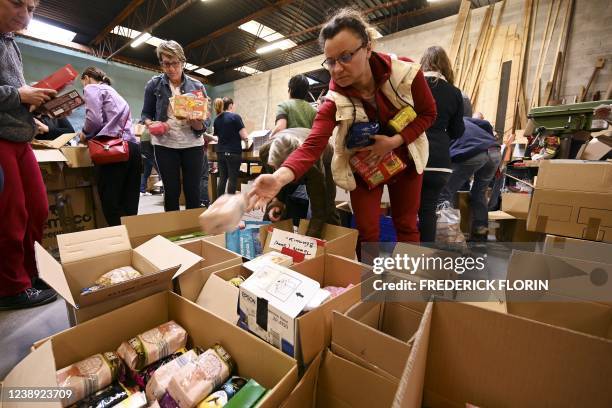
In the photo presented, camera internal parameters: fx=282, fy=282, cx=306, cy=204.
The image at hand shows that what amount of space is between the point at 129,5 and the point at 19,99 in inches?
208

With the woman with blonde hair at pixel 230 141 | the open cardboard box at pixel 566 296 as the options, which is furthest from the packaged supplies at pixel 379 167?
the woman with blonde hair at pixel 230 141

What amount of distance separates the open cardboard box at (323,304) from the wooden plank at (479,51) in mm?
4391

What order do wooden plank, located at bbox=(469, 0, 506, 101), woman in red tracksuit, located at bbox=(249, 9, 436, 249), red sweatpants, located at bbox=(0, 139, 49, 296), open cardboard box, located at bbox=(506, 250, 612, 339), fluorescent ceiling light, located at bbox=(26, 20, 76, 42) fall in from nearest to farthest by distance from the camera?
open cardboard box, located at bbox=(506, 250, 612, 339) → woman in red tracksuit, located at bbox=(249, 9, 436, 249) → red sweatpants, located at bbox=(0, 139, 49, 296) → wooden plank, located at bbox=(469, 0, 506, 101) → fluorescent ceiling light, located at bbox=(26, 20, 76, 42)

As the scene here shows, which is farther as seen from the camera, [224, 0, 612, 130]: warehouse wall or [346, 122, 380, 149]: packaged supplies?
[224, 0, 612, 130]: warehouse wall

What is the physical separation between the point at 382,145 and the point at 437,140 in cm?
49

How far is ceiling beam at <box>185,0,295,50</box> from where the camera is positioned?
4785 mm

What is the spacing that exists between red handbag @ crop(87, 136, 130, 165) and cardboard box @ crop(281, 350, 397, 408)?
173 centimetres

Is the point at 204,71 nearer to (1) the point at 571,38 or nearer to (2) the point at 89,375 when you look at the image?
(1) the point at 571,38

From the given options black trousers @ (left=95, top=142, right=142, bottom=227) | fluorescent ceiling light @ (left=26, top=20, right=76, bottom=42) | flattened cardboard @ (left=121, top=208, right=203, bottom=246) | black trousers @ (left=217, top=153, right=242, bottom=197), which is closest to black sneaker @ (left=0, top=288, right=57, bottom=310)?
flattened cardboard @ (left=121, top=208, right=203, bottom=246)

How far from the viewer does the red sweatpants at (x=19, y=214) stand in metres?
1.14

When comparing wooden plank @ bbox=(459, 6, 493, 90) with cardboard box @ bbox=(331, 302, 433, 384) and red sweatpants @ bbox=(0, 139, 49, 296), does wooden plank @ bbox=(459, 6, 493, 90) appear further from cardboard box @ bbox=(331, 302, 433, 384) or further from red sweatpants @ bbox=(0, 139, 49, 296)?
red sweatpants @ bbox=(0, 139, 49, 296)

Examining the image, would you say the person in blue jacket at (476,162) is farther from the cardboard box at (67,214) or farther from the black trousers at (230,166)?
the cardboard box at (67,214)

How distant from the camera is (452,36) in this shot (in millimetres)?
4602

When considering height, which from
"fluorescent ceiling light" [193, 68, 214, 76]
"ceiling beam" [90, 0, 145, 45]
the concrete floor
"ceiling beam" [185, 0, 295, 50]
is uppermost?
"fluorescent ceiling light" [193, 68, 214, 76]
